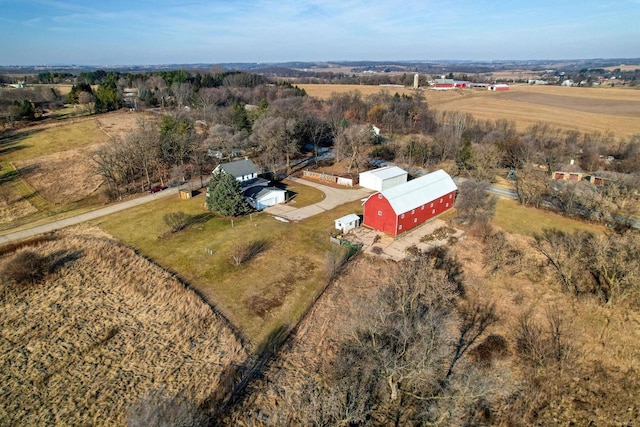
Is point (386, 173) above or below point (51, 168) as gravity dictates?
above

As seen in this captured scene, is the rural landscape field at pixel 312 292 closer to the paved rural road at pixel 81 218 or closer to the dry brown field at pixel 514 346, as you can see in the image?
the dry brown field at pixel 514 346

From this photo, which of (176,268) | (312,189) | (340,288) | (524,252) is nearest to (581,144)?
(524,252)

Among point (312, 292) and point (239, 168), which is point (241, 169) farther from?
point (312, 292)

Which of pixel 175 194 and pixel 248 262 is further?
pixel 175 194

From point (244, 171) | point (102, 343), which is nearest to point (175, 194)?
point (244, 171)

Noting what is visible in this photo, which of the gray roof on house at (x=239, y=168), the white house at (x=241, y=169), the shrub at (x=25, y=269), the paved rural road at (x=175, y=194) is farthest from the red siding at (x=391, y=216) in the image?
the shrub at (x=25, y=269)

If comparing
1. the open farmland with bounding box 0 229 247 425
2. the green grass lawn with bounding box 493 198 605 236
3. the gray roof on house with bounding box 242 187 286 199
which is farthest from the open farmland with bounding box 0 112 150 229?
the green grass lawn with bounding box 493 198 605 236
